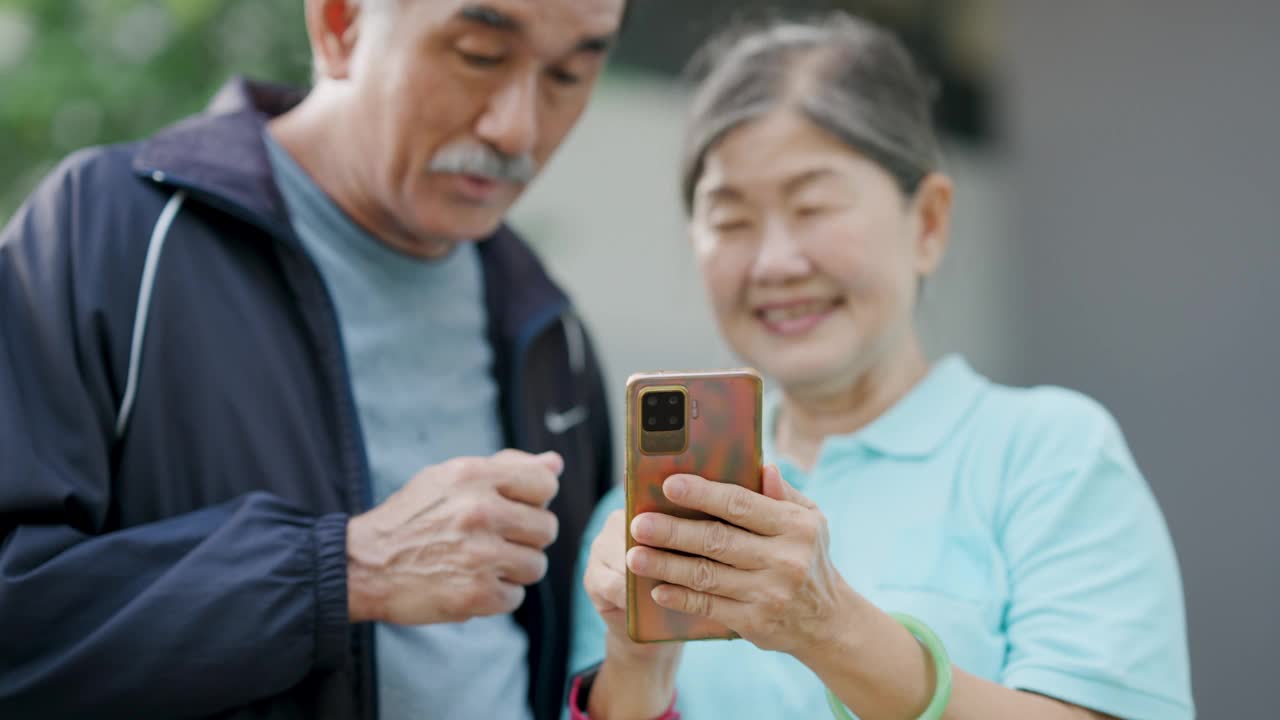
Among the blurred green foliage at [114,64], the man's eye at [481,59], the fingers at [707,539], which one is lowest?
the fingers at [707,539]

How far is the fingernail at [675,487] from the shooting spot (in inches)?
47.0

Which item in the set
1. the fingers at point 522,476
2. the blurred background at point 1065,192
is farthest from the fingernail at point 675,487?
the blurred background at point 1065,192

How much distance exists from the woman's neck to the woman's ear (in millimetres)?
140

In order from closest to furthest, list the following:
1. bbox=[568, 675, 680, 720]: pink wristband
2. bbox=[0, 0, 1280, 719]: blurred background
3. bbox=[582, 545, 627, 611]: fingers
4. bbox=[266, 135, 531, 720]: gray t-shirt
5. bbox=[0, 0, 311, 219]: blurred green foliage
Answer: bbox=[582, 545, 627, 611]: fingers
bbox=[568, 675, 680, 720]: pink wristband
bbox=[266, 135, 531, 720]: gray t-shirt
bbox=[0, 0, 311, 219]: blurred green foliage
bbox=[0, 0, 1280, 719]: blurred background

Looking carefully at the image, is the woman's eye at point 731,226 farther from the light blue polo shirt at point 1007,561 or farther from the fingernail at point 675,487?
the fingernail at point 675,487

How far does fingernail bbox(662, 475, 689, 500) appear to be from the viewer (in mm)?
1193

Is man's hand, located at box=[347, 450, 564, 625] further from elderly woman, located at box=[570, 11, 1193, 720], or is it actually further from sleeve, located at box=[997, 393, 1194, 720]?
sleeve, located at box=[997, 393, 1194, 720]

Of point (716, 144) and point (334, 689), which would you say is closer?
point (334, 689)

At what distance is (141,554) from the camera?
1452 millimetres

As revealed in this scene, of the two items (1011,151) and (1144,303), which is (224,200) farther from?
(1011,151)

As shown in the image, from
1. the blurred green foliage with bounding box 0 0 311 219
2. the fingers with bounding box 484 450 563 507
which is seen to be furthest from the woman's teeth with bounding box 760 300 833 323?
the blurred green foliage with bounding box 0 0 311 219

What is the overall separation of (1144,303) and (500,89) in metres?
3.67

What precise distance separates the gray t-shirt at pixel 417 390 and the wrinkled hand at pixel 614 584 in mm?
325

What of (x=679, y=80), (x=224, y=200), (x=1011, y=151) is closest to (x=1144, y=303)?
(x=1011, y=151)
